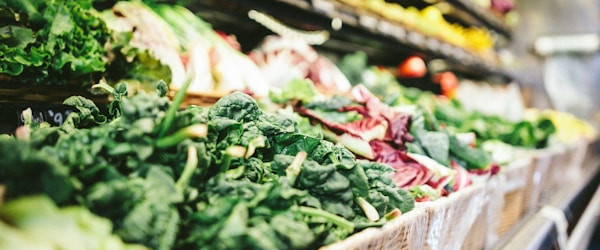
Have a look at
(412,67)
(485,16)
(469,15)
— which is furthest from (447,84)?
(485,16)

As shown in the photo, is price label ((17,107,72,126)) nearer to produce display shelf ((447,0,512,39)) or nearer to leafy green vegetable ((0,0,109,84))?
leafy green vegetable ((0,0,109,84))

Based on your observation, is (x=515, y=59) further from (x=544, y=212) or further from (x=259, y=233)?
(x=259, y=233)

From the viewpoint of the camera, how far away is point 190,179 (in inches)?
36.9

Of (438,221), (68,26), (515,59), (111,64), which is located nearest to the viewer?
(438,221)

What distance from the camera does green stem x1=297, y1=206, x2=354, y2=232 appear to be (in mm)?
1004


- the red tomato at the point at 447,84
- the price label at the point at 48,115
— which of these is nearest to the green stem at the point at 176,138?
the price label at the point at 48,115

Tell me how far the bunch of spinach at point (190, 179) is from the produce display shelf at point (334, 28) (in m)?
1.45

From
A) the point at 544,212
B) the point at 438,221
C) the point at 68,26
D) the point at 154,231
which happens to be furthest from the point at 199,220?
the point at 544,212

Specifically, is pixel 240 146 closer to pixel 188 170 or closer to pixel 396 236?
pixel 188 170

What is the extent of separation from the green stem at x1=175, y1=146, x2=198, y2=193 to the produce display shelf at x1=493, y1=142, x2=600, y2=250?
3.83 feet

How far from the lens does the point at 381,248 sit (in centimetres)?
107

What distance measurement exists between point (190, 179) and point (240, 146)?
0.18 m

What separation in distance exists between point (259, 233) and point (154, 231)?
0.17m

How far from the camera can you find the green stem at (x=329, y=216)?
1004 millimetres
